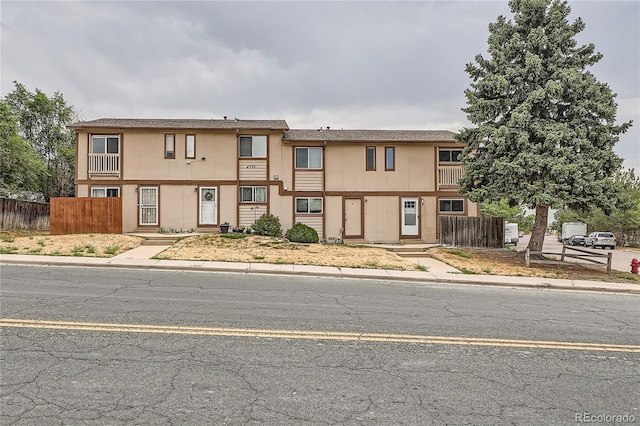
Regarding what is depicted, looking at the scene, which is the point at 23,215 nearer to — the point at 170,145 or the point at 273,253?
the point at 170,145

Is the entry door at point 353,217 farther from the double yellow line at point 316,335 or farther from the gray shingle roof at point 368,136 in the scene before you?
the double yellow line at point 316,335

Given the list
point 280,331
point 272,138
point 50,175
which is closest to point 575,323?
point 280,331

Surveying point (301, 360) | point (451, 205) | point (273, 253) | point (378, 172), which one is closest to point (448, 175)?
point (451, 205)

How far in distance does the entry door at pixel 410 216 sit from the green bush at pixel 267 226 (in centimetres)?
752

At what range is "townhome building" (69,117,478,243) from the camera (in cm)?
2414

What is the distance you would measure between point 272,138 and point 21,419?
72.8ft

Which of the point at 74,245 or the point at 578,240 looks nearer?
the point at 74,245

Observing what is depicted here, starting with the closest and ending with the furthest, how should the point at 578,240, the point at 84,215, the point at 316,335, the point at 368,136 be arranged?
1. the point at 316,335
2. the point at 84,215
3. the point at 368,136
4. the point at 578,240

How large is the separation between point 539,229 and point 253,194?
15.1 m

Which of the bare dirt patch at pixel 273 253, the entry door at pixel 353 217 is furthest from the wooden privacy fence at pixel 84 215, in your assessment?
the entry door at pixel 353 217

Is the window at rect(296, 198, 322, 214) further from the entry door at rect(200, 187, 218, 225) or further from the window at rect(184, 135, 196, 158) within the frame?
the window at rect(184, 135, 196, 158)

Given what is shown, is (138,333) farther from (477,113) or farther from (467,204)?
(467,204)

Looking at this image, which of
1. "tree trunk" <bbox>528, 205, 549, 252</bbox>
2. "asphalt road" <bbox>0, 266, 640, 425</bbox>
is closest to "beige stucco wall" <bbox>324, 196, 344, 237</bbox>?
"tree trunk" <bbox>528, 205, 549, 252</bbox>

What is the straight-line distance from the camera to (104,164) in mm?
24141
